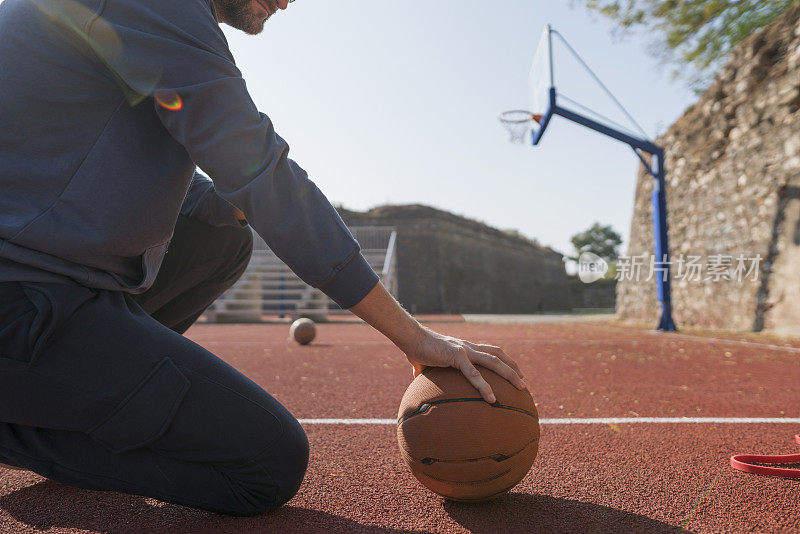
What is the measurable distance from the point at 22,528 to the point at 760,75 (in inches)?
460

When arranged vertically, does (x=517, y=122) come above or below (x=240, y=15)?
above

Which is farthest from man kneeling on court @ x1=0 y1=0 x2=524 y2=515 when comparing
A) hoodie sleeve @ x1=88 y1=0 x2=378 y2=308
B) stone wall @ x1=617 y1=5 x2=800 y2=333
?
stone wall @ x1=617 y1=5 x2=800 y2=333

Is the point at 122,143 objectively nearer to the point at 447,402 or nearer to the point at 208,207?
A: the point at 208,207

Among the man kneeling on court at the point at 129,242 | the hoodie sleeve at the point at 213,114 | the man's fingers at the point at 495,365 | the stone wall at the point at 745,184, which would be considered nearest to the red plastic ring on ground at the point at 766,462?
the man's fingers at the point at 495,365

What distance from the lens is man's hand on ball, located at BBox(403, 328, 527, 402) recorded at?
164 cm

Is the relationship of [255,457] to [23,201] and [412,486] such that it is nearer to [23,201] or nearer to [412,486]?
[412,486]

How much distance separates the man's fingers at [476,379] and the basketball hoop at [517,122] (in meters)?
10.8

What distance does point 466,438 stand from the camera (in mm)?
1706

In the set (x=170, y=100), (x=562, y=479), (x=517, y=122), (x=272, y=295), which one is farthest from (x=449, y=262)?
(x=170, y=100)

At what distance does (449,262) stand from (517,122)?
1101cm

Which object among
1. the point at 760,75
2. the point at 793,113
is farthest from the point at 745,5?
the point at 793,113

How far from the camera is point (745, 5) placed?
14.1m

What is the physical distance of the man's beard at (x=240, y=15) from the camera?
5.98ft

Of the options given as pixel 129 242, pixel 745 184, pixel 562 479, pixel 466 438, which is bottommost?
pixel 562 479
